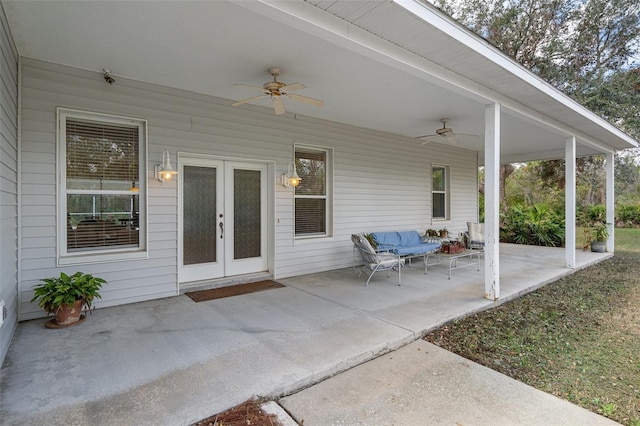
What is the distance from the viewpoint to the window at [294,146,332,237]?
19.9 ft

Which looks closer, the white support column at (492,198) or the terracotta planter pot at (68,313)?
the terracotta planter pot at (68,313)

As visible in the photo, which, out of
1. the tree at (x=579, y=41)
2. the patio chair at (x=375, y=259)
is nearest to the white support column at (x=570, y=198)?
the patio chair at (x=375, y=259)

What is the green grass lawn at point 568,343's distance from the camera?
8.01ft

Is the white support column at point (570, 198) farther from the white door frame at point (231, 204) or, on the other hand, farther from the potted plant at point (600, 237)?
the white door frame at point (231, 204)

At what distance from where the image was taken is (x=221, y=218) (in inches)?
204

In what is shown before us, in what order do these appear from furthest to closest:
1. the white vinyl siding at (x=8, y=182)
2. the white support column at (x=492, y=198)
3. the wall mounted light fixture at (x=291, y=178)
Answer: the wall mounted light fixture at (x=291, y=178)
the white support column at (x=492, y=198)
the white vinyl siding at (x=8, y=182)

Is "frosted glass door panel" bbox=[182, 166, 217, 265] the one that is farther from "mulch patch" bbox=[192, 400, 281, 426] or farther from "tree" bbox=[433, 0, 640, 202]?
A: "tree" bbox=[433, 0, 640, 202]

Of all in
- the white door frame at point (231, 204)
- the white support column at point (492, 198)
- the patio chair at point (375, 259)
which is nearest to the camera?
the white support column at point (492, 198)

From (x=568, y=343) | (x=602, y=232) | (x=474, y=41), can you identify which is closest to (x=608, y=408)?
(x=568, y=343)

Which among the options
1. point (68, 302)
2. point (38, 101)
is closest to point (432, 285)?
point (68, 302)

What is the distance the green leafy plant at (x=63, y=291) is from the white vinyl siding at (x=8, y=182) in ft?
0.75

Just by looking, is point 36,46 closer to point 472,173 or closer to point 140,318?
point 140,318

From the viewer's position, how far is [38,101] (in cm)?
366

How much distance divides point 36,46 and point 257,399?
404 centimetres
